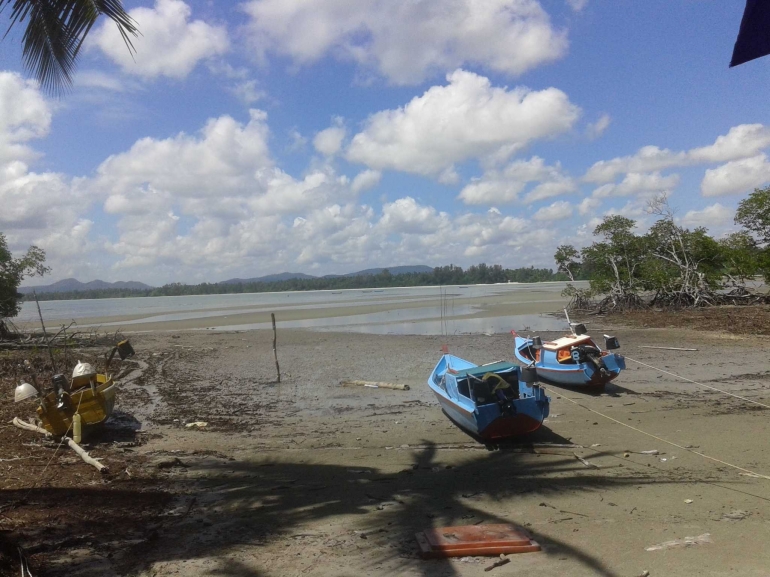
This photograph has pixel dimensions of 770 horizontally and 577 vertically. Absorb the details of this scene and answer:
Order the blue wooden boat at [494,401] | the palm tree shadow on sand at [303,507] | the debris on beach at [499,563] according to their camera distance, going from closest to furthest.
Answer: the debris on beach at [499,563]
the palm tree shadow on sand at [303,507]
the blue wooden boat at [494,401]

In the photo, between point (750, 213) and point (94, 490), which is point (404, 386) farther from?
point (750, 213)

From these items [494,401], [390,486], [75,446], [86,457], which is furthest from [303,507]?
[75,446]

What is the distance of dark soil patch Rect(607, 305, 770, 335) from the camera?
2216 centimetres

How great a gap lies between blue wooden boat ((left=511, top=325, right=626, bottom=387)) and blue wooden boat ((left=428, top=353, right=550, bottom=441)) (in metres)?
3.01

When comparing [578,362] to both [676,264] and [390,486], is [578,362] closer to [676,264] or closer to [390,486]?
[390,486]

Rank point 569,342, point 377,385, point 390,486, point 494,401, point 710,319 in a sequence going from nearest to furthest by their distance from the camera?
point 390,486
point 494,401
point 569,342
point 377,385
point 710,319

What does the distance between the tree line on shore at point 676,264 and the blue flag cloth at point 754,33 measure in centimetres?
2828

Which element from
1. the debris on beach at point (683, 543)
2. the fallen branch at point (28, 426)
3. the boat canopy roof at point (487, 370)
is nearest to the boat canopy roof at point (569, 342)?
the boat canopy roof at point (487, 370)

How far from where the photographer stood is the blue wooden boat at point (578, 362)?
13.0m

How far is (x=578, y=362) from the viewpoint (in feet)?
43.4

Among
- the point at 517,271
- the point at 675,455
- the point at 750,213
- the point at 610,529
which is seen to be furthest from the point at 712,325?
the point at 517,271

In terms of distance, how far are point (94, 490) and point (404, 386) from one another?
8.44 meters

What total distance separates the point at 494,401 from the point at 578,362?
14.2ft

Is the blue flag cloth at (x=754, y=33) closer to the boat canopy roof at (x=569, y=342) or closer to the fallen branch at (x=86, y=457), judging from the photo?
the fallen branch at (x=86, y=457)
